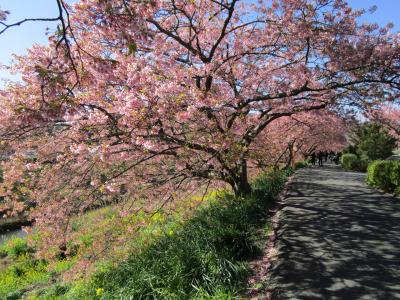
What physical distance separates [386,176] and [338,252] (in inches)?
351

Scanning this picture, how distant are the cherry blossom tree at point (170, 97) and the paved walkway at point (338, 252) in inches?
82.3

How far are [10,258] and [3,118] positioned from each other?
10.3 meters

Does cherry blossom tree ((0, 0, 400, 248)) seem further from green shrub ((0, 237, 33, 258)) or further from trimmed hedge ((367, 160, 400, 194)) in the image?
green shrub ((0, 237, 33, 258))

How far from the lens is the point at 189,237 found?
6.72 metres

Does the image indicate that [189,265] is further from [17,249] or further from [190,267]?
[17,249]

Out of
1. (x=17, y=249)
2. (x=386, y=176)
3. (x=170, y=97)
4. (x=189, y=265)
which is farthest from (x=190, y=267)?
(x=17, y=249)

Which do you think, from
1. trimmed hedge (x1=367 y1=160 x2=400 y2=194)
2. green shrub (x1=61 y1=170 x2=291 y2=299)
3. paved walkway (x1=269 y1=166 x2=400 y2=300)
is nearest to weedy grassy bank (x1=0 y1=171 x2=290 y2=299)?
green shrub (x1=61 y1=170 x2=291 y2=299)

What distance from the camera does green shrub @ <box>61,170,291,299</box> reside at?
5.07m

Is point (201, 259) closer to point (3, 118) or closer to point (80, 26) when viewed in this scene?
point (3, 118)

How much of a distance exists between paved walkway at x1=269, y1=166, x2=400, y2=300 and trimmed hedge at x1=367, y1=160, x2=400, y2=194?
160 cm

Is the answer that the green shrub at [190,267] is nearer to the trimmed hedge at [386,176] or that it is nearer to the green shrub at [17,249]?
the trimmed hedge at [386,176]

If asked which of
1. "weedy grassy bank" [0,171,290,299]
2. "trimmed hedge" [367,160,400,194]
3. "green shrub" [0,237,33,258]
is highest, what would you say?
"trimmed hedge" [367,160,400,194]

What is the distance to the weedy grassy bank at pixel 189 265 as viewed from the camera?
509 cm

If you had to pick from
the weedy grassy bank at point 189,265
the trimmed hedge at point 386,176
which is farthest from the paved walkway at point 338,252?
the trimmed hedge at point 386,176
